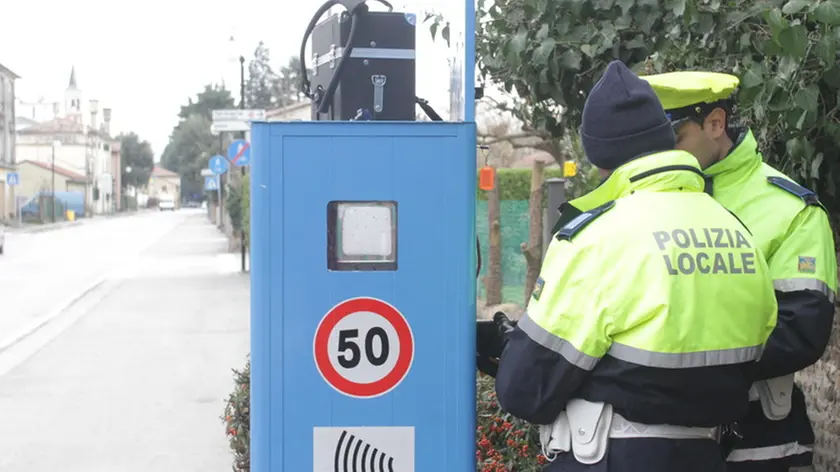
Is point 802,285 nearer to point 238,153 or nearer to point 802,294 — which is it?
point 802,294

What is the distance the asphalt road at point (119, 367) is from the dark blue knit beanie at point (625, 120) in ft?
16.0

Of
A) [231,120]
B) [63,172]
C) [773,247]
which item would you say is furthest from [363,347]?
[63,172]

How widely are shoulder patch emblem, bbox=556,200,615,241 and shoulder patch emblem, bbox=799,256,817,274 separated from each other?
698 mm

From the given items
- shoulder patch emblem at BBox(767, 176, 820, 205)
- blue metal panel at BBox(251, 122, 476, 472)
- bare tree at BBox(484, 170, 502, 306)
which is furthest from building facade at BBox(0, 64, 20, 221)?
shoulder patch emblem at BBox(767, 176, 820, 205)

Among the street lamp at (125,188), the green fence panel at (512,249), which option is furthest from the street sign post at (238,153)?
the street lamp at (125,188)

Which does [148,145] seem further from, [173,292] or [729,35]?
[729,35]

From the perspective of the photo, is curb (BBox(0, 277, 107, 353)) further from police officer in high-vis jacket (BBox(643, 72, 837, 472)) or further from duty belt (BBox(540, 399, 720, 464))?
duty belt (BBox(540, 399, 720, 464))

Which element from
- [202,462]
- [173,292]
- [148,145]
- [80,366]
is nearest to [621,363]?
[202,462]

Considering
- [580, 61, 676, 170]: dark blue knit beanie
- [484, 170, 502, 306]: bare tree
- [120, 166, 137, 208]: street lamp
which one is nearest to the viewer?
[580, 61, 676, 170]: dark blue knit beanie

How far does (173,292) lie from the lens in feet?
60.1

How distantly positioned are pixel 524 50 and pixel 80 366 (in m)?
7.53

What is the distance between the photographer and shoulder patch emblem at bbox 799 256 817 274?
272 cm

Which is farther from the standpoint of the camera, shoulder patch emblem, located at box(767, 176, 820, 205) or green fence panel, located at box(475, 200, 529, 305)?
green fence panel, located at box(475, 200, 529, 305)

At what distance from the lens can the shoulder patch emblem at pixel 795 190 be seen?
9.30ft
